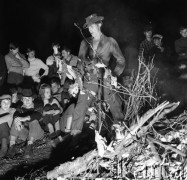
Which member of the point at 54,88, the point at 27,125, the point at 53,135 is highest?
the point at 54,88

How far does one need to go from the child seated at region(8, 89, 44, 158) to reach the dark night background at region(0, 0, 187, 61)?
5.74 metres

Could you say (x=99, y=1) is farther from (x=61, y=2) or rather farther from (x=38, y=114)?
(x=38, y=114)

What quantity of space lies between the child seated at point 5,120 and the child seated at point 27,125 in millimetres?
97

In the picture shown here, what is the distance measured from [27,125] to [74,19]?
7077mm

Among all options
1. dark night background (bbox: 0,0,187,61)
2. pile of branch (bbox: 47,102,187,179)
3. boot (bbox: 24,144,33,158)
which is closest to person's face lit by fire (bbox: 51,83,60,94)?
boot (bbox: 24,144,33,158)

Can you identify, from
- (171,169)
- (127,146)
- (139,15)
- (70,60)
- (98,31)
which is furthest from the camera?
(139,15)

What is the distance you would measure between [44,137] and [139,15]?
23.2ft

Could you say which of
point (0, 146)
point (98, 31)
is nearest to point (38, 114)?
point (0, 146)

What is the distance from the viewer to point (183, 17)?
39.8 feet

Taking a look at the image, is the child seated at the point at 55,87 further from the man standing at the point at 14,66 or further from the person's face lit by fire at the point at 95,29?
the person's face lit by fire at the point at 95,29

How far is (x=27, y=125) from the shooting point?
659cm

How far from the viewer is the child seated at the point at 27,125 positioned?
6.32 meters

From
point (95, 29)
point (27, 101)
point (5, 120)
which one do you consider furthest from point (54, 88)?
point (95, 29)

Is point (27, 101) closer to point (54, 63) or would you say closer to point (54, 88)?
point (54, 88)
